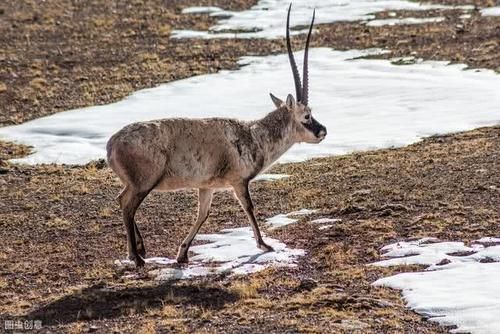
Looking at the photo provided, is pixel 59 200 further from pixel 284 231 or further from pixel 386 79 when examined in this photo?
pixel 386 79

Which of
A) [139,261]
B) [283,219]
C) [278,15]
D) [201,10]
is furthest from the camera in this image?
[201,10]

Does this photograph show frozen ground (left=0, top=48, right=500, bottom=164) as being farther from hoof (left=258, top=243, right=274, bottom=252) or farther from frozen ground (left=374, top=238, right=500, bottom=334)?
frozen ground (left=374, top=238, right=500, bottom=334)

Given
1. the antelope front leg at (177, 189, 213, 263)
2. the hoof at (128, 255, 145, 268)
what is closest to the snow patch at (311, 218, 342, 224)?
the antelope front leg at (177, 189, 213, 263)

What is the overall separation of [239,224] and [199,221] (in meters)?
2.41

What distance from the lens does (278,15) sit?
52.2 metres

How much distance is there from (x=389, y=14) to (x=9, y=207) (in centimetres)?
3269

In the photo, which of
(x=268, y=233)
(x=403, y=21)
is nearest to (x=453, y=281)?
(x=268, y=233)

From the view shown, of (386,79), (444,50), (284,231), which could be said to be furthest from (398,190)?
(444,50)

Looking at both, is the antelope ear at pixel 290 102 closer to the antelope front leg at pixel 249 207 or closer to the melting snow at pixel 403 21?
the antelope front leg at pixel 249 207

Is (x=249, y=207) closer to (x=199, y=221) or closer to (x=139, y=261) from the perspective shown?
(x=199, y=221)

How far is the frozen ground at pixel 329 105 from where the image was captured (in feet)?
91.4

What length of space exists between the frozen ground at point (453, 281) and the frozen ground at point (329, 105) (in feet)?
34.4

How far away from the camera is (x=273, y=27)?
48.9m

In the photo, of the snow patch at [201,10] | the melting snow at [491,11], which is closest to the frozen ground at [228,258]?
the melting snow at [491,11]
